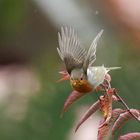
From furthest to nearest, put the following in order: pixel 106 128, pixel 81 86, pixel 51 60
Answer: pixel 51 60, pixel 81 86, pixel 106 128

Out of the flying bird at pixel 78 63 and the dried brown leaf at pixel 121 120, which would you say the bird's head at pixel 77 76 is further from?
the dried brown leaf at pixel 121 120

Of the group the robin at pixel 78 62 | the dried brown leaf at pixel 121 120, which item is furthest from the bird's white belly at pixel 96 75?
the dried brown leaf at pixel 121 120

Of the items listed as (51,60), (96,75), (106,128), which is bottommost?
(51,60)

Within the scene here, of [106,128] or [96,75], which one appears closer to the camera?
[106,128]

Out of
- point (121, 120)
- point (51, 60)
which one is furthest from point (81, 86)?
point (51, 60)

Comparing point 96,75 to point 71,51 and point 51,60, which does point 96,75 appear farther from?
point 51,60

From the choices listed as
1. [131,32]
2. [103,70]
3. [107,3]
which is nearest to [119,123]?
[103,70]

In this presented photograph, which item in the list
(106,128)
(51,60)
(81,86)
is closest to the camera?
(106,128)
